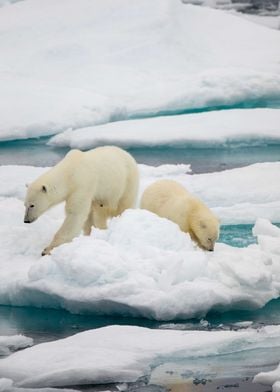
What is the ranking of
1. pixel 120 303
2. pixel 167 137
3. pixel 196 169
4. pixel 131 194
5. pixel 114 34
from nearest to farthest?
pixel 120 303 → pixel 131 194 → pixel 196 169 → pixel 167 137 → pixel 114 34

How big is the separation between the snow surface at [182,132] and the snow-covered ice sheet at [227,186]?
2.44 feet

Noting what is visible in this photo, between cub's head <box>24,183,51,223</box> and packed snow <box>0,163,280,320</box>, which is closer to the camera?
packed snow <box>0,163,280,320</box>

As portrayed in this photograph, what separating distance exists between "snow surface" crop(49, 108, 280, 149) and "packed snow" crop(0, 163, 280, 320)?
268cm

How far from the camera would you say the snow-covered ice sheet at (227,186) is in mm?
7145

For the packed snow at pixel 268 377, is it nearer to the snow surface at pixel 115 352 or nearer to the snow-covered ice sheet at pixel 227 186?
the snow surface at pixel 115 352

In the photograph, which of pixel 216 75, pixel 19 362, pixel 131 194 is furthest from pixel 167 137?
pixel 19 362

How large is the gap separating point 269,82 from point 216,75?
452mm

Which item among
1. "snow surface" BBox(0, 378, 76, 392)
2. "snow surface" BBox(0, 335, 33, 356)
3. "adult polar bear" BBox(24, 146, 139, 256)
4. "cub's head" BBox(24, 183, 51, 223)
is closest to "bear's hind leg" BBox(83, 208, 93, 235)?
"adult polar bear" BBox(24, 146, 139, 256)

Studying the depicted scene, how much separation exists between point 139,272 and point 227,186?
6.84 feet

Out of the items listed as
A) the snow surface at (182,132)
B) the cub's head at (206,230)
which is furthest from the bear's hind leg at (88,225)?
the snow surface at (182,132)

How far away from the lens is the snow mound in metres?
5.57

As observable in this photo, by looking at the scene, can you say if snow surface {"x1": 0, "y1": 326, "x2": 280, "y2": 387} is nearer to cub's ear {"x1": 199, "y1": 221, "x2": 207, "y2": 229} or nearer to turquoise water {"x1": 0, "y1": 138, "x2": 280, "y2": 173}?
cub's ear {"x1": 199, "y1": 221, "x2": 207, "y2": 229}

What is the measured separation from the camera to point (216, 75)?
394 inches

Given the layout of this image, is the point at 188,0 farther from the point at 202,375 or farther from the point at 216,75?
the point at 202,375
